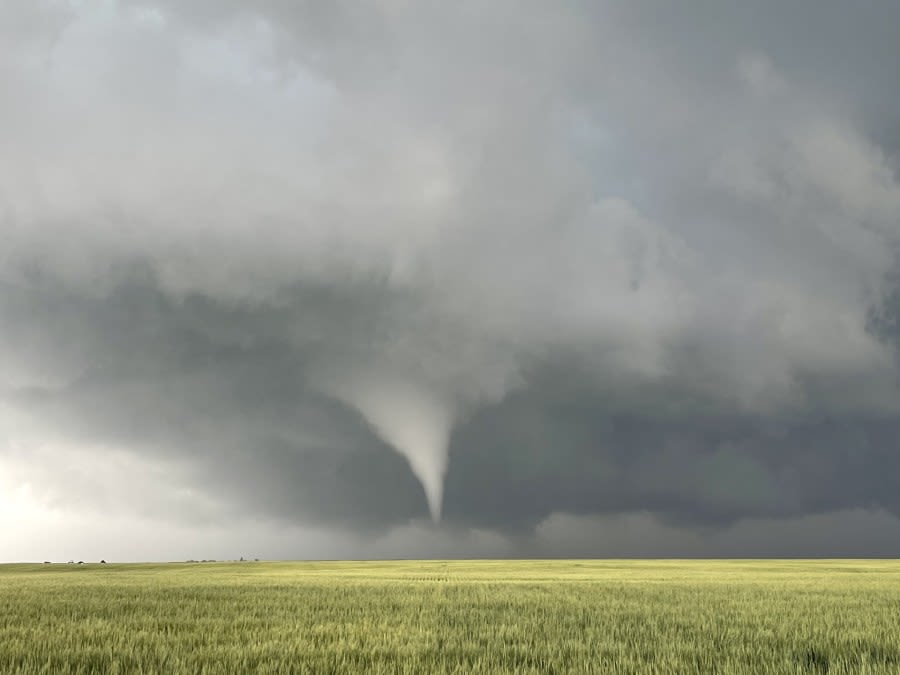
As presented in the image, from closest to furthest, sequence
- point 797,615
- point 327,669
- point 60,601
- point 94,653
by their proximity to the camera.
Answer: point 327,669, point 94,653, point 797,615, point 60,601

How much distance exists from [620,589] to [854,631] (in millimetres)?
17658

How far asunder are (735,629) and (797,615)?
5746 millimetres

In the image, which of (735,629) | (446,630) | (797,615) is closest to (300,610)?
(446,630)

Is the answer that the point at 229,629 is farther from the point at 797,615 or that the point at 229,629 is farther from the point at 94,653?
the point at 797,615

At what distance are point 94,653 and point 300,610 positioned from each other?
363 inches

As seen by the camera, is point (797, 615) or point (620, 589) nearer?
point (797, 615)

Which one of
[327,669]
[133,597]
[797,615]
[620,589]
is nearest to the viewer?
[327,669]

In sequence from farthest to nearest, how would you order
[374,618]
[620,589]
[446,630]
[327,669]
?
[620,589] < [374,618] < [446,630] < [327,669]

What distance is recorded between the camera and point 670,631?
51.2 ft

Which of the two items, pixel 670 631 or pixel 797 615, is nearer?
pixel 670 631

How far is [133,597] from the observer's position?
27.1m

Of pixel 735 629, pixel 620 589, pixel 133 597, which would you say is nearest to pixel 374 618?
pixel 735 629

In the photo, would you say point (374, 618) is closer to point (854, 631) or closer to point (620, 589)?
point (854, 631)

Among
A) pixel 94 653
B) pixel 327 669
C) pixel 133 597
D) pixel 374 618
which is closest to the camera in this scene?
pixel 327 669
